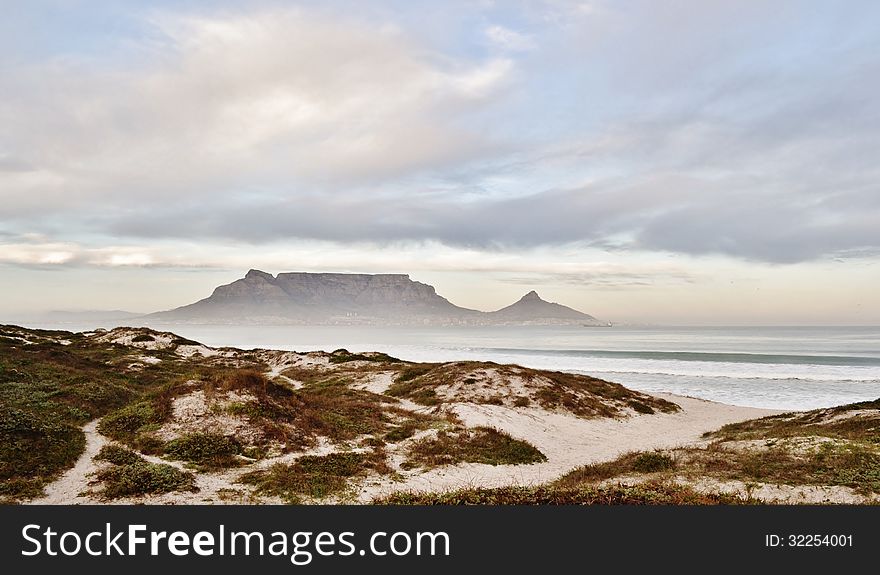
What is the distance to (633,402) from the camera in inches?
1831

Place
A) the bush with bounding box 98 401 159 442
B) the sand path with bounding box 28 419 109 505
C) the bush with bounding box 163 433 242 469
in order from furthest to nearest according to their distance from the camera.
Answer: the bush with bounding box 98 401 159 442 → the bush with bounding box 163 433 242 469 → the sand path with bounding box 28 419 109 505

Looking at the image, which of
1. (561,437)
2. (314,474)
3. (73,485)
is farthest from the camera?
(561,437)

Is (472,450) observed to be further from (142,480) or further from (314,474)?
(142,480)

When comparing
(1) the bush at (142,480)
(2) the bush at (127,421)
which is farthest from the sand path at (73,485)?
(2) the bush at (127,421)

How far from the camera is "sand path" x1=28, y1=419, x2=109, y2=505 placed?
49.6 feet

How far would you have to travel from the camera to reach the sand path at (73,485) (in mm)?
15125

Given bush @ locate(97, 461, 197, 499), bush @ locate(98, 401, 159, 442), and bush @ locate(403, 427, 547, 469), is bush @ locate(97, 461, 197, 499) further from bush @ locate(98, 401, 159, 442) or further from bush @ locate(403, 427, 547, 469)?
bush @ locate(403, 427, 547, 469)

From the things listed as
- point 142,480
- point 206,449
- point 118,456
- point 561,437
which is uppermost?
point 142,480

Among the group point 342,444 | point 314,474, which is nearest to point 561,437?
point 342,444

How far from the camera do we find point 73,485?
54.0 feet

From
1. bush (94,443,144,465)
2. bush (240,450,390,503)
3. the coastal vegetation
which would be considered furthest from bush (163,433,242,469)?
bush (240,450,390,503)

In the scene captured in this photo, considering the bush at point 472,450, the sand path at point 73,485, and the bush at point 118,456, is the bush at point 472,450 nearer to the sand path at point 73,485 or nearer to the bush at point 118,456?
the bush at point 118,456

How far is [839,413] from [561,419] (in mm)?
18504

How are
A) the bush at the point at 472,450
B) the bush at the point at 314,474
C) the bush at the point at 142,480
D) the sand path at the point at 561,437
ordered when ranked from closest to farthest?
1. the bush at the point at 142,480
2. the bush at the point at 314,474
3. the sand path at the point at 561,437
4. the bush at the point at 472,450
